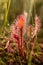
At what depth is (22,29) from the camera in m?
1.00

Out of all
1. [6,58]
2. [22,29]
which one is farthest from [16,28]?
[6,58]

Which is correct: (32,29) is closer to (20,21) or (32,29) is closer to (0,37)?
(20,21)

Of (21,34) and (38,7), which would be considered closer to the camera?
(21,34)

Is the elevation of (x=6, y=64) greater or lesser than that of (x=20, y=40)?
lesser

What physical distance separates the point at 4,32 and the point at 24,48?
17 cm

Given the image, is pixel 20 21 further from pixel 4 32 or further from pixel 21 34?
pixel 4 32

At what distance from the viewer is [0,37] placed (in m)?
1.17

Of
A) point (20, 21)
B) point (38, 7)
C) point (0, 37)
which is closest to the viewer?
Answer: point (20, 21)

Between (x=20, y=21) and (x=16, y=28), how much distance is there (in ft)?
0.14

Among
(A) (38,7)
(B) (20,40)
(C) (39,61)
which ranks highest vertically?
(A) (38,7)

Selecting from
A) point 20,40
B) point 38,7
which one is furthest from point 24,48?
point 38,7

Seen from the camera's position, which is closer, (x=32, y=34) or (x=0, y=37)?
(x=32, y=34)

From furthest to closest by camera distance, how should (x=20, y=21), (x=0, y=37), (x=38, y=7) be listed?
(x=38, y=7) → (x=0, y=37) → (x=20, y=21)

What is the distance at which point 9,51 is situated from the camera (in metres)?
1.04
